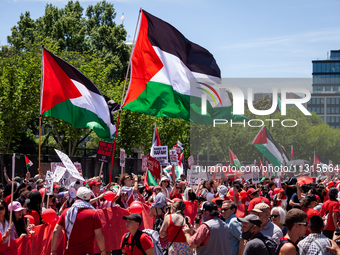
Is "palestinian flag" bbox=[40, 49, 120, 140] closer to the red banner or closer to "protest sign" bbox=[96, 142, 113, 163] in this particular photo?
"protest sign" bbox=[96, 142, 113, 163]

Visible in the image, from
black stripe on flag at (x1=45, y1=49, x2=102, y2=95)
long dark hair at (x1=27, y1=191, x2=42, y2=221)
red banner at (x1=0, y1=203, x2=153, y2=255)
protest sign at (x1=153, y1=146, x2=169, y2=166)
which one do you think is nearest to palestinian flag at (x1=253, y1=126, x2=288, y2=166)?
protest sign at (x1=153, y1=146, x2=169, y2=166)

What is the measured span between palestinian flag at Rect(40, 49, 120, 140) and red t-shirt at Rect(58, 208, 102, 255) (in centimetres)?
534

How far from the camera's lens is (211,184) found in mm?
14672

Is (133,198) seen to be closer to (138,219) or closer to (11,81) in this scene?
(138,219)

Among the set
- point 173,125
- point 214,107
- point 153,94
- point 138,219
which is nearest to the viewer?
point 138,219

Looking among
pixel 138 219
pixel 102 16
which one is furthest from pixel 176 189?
pixel 102 16

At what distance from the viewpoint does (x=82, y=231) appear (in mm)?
6465

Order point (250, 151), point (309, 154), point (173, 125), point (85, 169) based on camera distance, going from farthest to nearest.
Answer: point (309, 154)
point (250, 151)
point (173, 125)
point (85, 169)

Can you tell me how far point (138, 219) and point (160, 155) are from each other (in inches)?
351

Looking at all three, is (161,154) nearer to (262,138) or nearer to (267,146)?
(262,138)

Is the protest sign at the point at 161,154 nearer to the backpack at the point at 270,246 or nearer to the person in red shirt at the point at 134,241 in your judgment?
the person in red shirt at the point at 134,241

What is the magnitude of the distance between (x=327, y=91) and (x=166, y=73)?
18282 centimetres

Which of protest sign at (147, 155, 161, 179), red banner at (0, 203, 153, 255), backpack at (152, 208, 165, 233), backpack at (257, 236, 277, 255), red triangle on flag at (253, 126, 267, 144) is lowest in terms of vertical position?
red banner at (0, 203, 153, 255)

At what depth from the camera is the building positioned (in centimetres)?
17962
